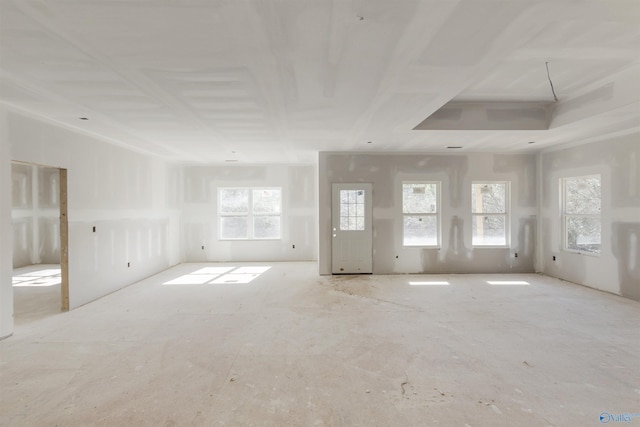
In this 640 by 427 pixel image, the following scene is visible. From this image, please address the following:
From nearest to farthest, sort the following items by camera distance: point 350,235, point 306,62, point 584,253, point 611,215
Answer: point 306,62, point 611,215, point 584,253, point 350,235

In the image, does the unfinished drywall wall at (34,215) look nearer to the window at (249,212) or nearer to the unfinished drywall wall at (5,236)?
the window at (249,212)

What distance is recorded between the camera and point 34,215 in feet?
24.2

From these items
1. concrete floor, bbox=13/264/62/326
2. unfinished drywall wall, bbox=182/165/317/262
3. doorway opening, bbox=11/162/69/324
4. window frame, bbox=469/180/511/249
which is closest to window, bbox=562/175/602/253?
window frame, bbox=469/180/511/249

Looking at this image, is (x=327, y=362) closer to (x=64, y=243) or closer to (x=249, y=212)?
(x=64, y=243)

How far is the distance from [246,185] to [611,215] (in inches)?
290

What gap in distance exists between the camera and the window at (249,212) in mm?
7633

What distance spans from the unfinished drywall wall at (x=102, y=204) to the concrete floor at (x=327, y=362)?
0.65 m

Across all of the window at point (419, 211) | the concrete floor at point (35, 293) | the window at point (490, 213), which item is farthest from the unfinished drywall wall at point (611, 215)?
the concrete floor at point (35, 293)

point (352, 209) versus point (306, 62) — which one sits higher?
point (306, 62)

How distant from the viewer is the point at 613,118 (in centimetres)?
375

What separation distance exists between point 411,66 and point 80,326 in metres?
4.63

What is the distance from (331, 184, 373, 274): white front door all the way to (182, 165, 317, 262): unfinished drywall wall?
159cm

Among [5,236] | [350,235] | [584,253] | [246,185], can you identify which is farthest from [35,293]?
[584,253]

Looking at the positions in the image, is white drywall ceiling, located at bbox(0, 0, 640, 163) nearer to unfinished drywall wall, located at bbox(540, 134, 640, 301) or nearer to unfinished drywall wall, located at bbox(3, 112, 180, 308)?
unfinished drywall wall, located at bbox(3, 112, 180, 308)
